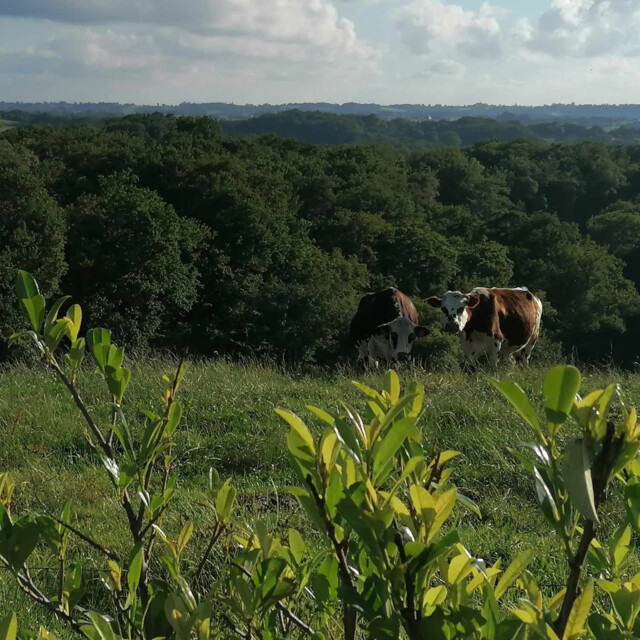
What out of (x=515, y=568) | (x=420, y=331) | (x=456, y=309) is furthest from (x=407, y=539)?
(x=420, y=331)

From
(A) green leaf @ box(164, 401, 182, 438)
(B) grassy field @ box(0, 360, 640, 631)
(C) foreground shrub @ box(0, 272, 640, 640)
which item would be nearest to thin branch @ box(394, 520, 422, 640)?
(C) foreground shrub @ box(0, 272, 640, 640)

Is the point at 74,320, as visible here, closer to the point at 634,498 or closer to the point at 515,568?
the point at 515,568

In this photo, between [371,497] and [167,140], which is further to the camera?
[167,140]

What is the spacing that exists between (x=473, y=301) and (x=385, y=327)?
49.6 inches

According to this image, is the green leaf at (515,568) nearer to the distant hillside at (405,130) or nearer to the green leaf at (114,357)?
the green leaf at (114,357)

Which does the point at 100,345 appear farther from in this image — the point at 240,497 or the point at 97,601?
the point at 240,497

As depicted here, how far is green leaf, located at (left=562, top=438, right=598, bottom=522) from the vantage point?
2.62 ft

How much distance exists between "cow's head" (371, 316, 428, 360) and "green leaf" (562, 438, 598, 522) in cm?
1094

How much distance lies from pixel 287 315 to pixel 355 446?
28773 mm

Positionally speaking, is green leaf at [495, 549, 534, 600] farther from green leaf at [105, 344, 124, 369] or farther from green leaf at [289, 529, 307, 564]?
green leaf at [105, 344, 124, 369]

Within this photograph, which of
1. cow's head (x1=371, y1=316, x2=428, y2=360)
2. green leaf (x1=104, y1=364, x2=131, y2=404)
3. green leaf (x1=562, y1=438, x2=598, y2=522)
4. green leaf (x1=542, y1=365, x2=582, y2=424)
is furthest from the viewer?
cow's head (x1=371, y1=316, x2=428, y2=360)

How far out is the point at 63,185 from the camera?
35.7 meters

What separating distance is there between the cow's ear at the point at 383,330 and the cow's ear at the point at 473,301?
1147mm

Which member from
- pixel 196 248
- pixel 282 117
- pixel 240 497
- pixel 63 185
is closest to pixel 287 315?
pixel 196 248
